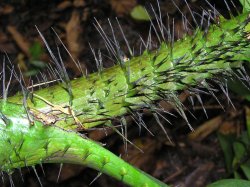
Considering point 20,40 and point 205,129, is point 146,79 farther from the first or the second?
point 20,40

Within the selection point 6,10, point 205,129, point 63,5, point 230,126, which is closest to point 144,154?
point 205,129

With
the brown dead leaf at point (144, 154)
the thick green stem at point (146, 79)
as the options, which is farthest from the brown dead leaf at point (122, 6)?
the thick green stem at point (146, 79)

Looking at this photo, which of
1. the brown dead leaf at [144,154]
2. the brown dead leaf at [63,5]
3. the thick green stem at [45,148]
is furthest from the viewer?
the brown dead leaf at [63,5]

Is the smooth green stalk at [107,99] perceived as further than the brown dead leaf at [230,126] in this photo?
No

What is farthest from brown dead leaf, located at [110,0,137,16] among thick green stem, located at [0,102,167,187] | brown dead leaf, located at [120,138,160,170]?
thick green stem, located at [0,102,167,187]

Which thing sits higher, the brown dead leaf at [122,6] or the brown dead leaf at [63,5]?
the brown dead leaf at [63,5]

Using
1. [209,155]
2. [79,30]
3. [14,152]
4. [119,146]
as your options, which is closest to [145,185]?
[14,152]

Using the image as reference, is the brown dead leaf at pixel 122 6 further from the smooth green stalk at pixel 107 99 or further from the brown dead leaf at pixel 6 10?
the smooth green stalk at pixel 107 99
